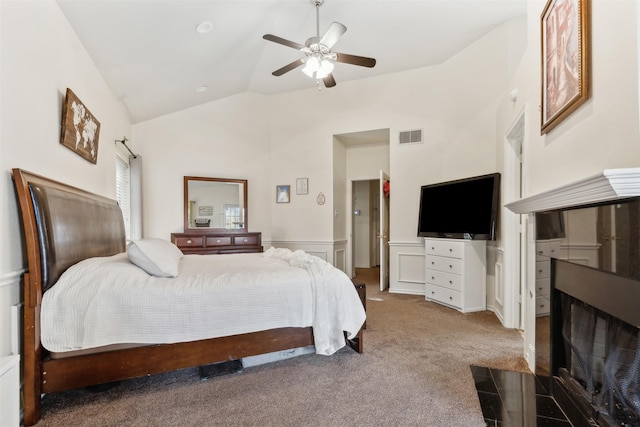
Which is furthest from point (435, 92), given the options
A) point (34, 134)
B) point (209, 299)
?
point (34, 134)

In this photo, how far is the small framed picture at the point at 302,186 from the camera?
528cm


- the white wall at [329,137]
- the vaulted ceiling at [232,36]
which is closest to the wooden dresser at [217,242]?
the white wall at [329,137]

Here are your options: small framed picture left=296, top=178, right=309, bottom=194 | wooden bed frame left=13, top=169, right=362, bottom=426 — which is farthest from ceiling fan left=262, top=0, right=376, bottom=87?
small framed picture left=296, top=178, right=309, bottom=194

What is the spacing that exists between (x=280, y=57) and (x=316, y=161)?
5.60ft

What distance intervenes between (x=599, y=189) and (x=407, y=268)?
12.2 feet

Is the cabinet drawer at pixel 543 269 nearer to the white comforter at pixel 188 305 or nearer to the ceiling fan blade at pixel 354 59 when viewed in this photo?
the white comforter at pixel 188 305

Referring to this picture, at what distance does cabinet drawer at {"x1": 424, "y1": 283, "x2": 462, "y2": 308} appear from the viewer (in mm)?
3693

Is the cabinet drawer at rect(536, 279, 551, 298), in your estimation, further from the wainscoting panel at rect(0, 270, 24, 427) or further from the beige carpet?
the wainscoting panel at rect(0, 270, 24, 427)

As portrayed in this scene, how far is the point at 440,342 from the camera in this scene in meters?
2.68

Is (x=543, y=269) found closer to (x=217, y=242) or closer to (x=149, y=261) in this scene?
(x=149, y=261)

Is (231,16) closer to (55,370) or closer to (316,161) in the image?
(316,161)

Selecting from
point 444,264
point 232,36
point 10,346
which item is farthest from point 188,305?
point 444,264

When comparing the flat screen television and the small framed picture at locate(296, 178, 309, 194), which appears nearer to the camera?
the flat screen television

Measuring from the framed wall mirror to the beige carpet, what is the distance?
305 cm
